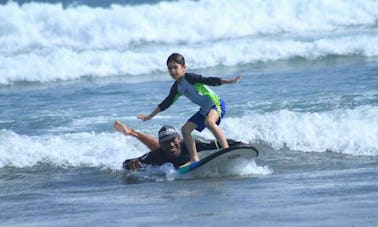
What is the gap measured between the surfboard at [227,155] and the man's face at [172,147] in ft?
1.39

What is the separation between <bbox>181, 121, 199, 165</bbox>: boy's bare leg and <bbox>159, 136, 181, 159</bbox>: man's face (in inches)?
5.6

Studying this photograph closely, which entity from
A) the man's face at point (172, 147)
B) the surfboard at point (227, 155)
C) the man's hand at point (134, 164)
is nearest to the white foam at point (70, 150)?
the man's hand at point (134, 164)

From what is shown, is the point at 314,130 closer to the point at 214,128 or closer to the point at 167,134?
the point at 214,128

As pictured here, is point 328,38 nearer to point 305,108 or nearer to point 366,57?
point 366,57

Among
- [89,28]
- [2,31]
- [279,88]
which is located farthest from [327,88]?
[2,31]

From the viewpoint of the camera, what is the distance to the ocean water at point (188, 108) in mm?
9039

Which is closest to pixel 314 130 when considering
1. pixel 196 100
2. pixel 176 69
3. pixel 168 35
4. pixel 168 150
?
pixel 196 100

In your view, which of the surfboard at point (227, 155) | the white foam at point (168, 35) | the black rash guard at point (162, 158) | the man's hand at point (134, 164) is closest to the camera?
the surfboard at point (227, 155)

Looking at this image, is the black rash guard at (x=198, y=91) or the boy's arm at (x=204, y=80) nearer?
the boy's arm at (x=204, y=80)

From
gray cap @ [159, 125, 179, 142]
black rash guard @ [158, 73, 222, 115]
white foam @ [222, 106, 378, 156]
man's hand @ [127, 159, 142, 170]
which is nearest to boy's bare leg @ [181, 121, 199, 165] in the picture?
gray cap @ [159, 125, 179, 142]

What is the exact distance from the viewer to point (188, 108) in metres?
16.5

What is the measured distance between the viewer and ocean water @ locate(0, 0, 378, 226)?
29.7 feet

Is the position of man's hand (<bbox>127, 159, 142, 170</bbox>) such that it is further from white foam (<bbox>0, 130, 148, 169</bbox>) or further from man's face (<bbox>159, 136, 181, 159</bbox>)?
white foam (<bbox>0, 130, 148, 169</bbox>)

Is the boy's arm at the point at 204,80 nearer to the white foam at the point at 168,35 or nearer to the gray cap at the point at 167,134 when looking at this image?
the gray cap at the point at 167,134
